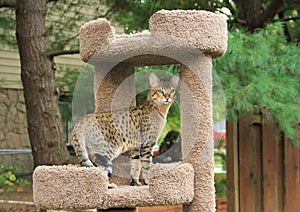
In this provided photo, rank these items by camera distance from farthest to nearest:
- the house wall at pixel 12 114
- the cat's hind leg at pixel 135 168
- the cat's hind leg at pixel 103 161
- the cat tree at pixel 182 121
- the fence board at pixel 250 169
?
the house wall at pixel 12 114, the fence board at pixel 250 169, the cat's hind leg at pixel 135 168, the cat's hind leg at pixel 103 161, the cat tree at pixel 182 121

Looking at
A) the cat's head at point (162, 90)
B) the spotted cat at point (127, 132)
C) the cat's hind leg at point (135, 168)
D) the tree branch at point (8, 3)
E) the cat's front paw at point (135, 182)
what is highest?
the tree branch at point (8, 3)

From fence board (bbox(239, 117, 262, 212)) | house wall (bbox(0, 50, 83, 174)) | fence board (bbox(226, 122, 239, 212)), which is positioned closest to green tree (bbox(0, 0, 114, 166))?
fence board (bbox(226, 122, 239, 212))

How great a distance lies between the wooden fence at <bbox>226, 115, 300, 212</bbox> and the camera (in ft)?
12.6

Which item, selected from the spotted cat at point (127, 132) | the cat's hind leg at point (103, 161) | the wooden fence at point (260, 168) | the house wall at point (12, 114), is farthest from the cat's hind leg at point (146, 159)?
the house wall at point (12, 114)

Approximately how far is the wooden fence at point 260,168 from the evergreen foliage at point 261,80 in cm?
32

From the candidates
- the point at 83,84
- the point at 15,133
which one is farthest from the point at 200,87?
the point at 15,133

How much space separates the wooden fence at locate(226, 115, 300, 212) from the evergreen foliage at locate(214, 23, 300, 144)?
0.32 metres

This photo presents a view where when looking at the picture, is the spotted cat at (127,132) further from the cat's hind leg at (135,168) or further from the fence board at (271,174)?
the fence board at (271,174)

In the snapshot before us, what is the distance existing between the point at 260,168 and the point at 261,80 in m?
0.96

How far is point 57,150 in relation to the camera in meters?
Result: 3.95

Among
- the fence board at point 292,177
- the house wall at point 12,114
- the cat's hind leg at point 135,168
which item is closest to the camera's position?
the cat's hind leg at point 135,168

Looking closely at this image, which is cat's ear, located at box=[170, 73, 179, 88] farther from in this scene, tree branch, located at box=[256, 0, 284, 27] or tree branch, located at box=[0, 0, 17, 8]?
tree branch, located at box=[256, 0, 284, 27]

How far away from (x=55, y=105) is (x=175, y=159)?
1803 mm

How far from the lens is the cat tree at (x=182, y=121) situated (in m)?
2.01
